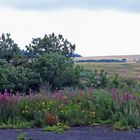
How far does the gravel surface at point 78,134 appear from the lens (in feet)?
44.6

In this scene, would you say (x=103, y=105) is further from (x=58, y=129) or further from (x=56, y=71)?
(x=56, y=71)

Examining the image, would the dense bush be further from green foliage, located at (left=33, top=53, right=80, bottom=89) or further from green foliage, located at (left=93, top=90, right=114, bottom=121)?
green foliage, located at (left=93, top=90, right=114, bottom=121)

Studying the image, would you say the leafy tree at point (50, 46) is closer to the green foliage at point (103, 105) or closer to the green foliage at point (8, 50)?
the green foliage at point (8, 50)

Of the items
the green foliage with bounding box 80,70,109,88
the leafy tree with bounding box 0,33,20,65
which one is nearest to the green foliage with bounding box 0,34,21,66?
the leafy tree with bounding box 0,33,20,65

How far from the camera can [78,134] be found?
14.4 meters

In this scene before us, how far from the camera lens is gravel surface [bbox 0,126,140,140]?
13.6m

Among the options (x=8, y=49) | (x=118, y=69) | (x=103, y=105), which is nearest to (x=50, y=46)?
(x=8, y=49)

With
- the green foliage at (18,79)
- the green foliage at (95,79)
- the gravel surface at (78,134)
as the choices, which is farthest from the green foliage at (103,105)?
the green foliage at (95,79)

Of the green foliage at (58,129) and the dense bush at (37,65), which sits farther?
the dense bush at (37,65)

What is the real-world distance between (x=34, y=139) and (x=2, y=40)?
55.6ft

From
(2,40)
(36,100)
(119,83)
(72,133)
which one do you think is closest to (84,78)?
(119,83)

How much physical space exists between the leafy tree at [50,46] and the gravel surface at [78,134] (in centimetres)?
1396

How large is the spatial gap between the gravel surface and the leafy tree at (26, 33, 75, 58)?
14.0 m

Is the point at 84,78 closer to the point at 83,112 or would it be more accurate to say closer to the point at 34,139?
the point at 83,112
